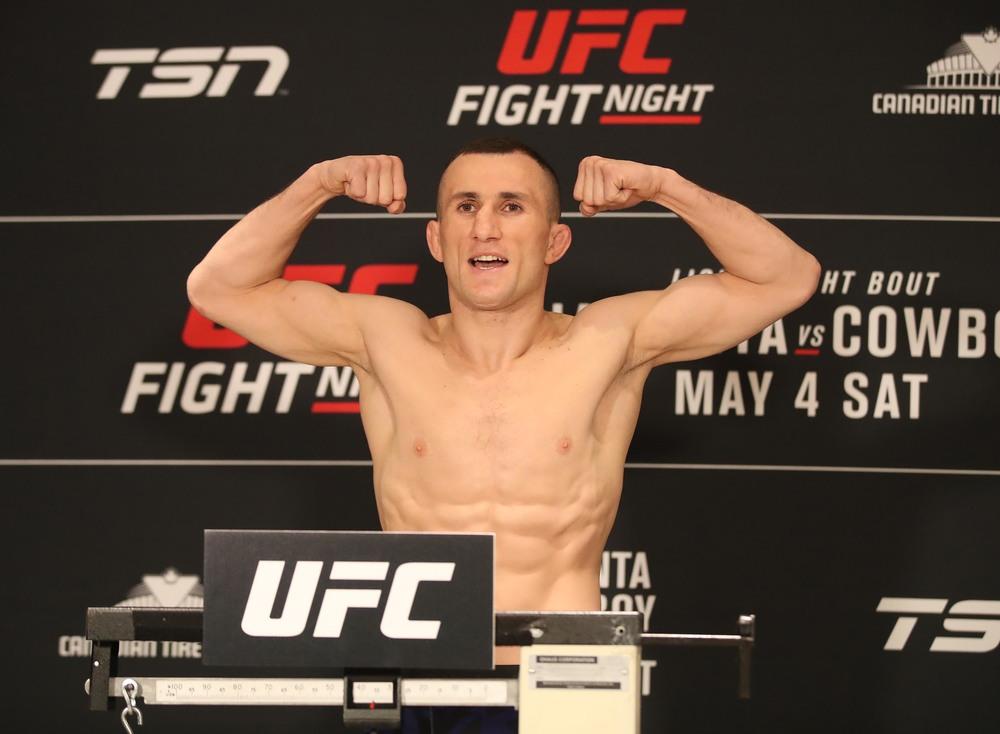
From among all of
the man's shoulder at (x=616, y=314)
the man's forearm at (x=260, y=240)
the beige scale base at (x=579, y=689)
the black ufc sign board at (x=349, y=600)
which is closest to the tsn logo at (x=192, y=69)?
the man's forearm at (x=260, y=240)

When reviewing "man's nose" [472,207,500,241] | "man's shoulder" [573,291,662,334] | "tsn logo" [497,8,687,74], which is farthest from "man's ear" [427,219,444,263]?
"tsn logo" [497,8,687,74]

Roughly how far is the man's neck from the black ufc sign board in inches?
36.7

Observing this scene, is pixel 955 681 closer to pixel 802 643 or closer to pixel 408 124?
pixel 802 643

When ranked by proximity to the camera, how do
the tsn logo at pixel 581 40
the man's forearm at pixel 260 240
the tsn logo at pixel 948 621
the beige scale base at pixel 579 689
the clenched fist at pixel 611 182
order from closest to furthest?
the beige scale base at pixel 579 689 → the clenched fist at pixel 611 182 → the man's forearm at pixel 260 240 → the tsn logo at pixel 948 621 → the tsn logo at pixel 581 40

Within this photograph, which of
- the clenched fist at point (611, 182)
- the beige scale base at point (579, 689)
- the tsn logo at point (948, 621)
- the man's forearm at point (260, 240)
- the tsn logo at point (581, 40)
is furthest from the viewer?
the tsn logo at point (581, 40)

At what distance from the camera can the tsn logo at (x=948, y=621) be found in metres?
3.15

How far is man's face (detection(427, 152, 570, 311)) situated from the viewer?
8.01 feet

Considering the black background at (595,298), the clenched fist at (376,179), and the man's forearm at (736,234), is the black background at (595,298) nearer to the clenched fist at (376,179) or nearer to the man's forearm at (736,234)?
the man's forearm at (736,234)

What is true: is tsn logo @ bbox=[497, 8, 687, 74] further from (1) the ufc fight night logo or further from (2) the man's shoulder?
(2) the man's shoulder

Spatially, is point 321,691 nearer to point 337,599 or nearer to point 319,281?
point 337,599

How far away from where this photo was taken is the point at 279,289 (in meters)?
2.52

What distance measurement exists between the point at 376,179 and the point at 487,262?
261 millimetres

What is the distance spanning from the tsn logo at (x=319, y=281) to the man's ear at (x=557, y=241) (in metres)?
0.78

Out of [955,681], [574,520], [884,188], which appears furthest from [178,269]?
[955,681]
